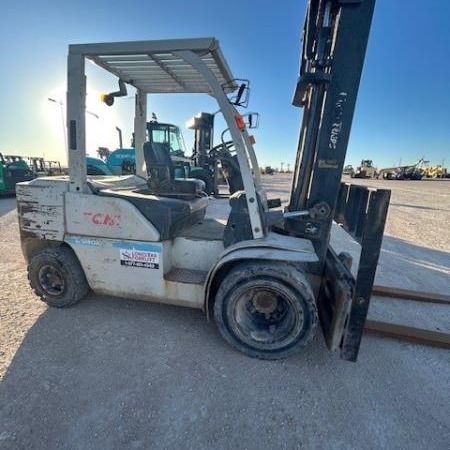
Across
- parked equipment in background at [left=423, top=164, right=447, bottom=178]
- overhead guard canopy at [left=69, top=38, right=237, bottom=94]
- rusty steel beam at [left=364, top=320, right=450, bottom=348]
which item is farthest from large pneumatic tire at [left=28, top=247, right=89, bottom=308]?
parked equipment in background at [left=423, top=164, right=447, bottom=178]

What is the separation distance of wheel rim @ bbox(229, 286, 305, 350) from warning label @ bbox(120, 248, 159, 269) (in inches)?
37.7

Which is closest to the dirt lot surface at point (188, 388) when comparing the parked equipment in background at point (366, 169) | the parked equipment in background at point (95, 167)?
the parked equipment in background at point (95, 167)

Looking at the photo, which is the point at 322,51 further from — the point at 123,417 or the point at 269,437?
the point at 123,417

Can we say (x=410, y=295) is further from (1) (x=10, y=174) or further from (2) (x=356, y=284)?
(1) (x=10, y=174)

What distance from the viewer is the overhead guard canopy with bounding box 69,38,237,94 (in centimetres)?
257

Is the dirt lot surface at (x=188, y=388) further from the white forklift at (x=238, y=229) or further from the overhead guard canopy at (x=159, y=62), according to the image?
the overhead guard canopy at (x=159, y=62)

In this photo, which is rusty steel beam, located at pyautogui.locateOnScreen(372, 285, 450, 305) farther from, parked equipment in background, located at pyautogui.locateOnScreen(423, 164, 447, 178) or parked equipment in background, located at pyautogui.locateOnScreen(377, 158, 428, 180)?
parked equipment in background, located at pyautogui.locateOnScreen(423, 164, 447, 178)

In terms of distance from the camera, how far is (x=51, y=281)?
11.1 ft

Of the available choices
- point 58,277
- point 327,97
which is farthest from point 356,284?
point 58,277

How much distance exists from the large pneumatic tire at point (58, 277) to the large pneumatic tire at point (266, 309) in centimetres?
179

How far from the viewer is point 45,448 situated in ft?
5.83

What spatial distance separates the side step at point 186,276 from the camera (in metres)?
2.97

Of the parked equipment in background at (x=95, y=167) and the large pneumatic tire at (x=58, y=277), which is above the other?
the parked equipment in background at (x=95, y=167)

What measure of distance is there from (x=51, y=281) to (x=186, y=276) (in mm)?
1738
